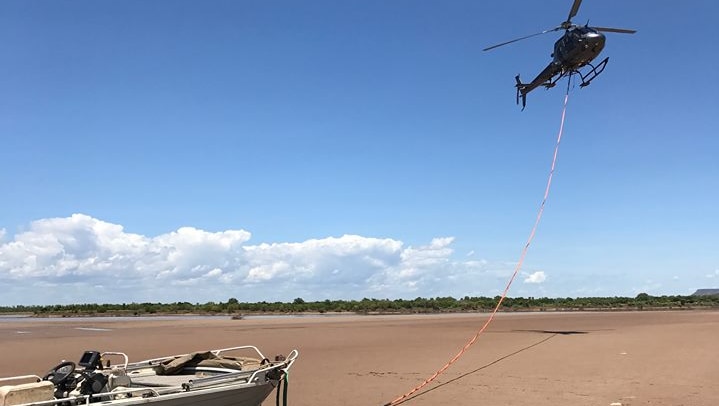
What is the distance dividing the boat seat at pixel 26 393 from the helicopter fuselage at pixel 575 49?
20.9 meters

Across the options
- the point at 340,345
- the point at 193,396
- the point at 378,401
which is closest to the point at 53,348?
the point at 340,345

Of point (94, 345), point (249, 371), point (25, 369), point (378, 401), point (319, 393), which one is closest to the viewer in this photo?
point (249, 371)

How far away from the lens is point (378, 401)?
12.8 meters

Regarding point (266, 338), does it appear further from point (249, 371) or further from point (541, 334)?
point (249, 371)

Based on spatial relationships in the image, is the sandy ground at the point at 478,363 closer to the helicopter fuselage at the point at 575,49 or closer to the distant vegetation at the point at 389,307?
the helicopter fuselage at the point at 575,49

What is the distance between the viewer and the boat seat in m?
7.18

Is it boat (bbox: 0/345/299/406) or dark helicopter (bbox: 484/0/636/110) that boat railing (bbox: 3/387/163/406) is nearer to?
boat (bbox: 0/345/299/406)

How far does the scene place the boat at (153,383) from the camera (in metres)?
7.54

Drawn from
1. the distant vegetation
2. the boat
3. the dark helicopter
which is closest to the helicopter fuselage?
the dark helicopter

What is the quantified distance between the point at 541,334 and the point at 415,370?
13.0 metres

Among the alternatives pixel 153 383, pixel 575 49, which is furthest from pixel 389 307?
pixel 153 383

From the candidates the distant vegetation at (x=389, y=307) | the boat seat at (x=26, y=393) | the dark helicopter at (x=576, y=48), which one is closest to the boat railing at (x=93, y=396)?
the boat seat at (x=26, y=393)

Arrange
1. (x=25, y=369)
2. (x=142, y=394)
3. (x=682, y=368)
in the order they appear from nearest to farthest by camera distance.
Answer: (x=142, y=394)
(x=682, y=368)
(x=25, y=369)

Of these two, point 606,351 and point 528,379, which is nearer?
point 528,379
